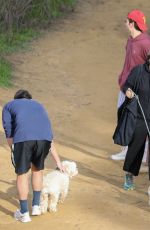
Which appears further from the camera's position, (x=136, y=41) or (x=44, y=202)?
(x=136, y=41)

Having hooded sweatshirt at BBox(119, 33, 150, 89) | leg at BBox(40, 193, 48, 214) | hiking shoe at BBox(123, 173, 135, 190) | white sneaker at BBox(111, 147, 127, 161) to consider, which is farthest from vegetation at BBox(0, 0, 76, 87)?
leg at BBox(40, 193, 48, 214)

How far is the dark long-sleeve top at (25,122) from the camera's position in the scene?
19.1 ft

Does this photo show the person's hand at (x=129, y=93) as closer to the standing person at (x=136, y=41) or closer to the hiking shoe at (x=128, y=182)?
the standing person at (x=136, y=41)

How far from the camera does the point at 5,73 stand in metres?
12.0

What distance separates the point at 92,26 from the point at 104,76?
308cm

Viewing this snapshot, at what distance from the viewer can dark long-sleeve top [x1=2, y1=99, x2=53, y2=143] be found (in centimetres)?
581

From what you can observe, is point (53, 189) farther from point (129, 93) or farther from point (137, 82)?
point (137, 82)

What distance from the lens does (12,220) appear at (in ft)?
19.9

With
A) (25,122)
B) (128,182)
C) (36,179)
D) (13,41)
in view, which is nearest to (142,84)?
(128,182)

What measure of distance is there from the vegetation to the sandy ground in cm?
30

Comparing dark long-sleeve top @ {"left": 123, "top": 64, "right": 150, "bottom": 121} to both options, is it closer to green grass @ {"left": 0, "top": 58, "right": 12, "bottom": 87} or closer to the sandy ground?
the sandy ground

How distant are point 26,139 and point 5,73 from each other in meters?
6.35

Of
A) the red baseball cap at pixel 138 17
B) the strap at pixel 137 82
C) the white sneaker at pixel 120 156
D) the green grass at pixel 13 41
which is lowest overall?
the white sneaker at pixel 120 156

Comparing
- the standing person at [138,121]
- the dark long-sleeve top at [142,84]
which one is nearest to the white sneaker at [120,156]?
the standing person at [138,121]
